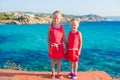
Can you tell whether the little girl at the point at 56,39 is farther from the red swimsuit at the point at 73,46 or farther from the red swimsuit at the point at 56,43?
the red swimsuit at the point at 73,46

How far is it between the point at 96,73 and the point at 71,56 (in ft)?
4.14

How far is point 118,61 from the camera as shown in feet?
70.0

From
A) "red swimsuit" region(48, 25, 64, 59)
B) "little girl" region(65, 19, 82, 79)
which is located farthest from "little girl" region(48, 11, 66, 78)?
"little girl" region(65, 19, 82, 79)

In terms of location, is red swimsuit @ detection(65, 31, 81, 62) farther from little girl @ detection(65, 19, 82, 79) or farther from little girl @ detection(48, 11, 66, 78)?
little girl @ detection(48, 11, 66, 78)

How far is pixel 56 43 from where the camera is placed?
7.97 m

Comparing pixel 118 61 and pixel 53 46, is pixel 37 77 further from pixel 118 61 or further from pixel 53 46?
pixel 118 61

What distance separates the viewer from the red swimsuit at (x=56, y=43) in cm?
795

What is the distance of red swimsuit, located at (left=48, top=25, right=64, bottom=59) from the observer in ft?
26.1

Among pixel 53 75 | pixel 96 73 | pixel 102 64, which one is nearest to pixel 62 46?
pixel 53 75

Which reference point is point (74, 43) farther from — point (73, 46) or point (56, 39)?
point (56, 39)

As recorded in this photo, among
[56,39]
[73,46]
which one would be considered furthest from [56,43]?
[73,46]

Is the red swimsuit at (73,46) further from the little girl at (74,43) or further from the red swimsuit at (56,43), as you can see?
the red swimsuit at (56,43)

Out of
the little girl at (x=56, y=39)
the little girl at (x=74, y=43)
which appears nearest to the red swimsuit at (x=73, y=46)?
the little girl at (x=74, y=43)

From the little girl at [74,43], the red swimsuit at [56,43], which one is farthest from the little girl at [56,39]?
the little girl at [74,43]
